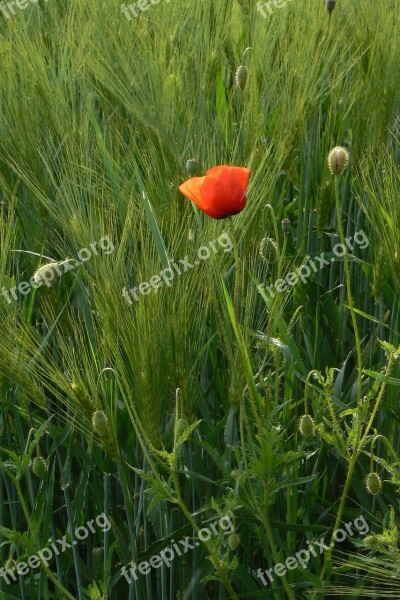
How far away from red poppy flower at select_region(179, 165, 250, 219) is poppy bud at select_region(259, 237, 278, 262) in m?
0.20

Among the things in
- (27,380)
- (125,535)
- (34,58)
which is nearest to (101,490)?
(125,535)

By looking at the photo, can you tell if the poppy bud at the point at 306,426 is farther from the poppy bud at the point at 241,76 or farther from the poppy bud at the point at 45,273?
the poppy bud at the point at 241,76

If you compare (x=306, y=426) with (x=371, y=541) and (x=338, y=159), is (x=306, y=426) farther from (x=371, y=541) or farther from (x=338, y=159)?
(x=338, y=159)

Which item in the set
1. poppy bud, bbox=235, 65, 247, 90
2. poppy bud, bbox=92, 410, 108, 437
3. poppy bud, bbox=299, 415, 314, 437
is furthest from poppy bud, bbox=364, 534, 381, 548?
poppy bud, bbox=235, 65, 247, 90

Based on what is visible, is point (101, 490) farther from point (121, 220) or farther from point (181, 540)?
point (121, 220)

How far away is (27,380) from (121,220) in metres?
0.23

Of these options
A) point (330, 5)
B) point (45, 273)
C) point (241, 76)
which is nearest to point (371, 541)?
point (45, 273)

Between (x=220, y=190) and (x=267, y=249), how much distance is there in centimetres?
23

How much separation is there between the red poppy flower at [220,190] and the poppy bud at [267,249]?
0.20 metres

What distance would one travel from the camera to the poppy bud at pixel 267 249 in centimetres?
113

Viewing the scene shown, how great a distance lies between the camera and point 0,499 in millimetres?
1278

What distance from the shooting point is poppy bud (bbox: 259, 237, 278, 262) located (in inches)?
44.3

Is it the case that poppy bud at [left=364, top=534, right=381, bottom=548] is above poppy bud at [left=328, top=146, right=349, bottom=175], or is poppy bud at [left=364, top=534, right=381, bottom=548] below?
below

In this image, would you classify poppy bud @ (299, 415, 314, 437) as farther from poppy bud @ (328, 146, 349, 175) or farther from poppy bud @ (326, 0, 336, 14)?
poppy bud @ (326, 0, 336, 14)
